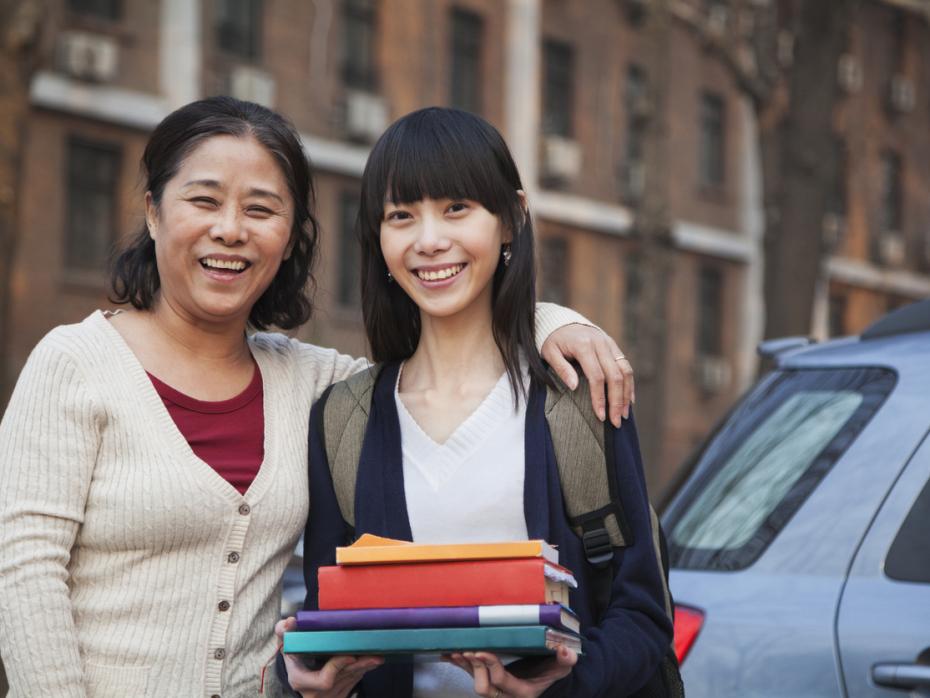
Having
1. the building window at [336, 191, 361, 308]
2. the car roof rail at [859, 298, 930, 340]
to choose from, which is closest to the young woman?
the car roof rail at [859, 298, 930, 340]

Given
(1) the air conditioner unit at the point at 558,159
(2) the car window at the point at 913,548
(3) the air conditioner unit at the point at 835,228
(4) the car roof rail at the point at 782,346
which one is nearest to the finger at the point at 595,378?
(2) the car window at the point at 913,548

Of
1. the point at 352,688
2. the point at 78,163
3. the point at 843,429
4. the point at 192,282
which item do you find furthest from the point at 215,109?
the point at 78,163

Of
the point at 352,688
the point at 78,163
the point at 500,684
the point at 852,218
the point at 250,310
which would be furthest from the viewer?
the point at 852,218

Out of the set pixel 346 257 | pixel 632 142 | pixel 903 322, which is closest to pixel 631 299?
pixel 632 142

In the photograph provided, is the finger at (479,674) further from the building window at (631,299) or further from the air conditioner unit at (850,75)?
the air conditioner unit at (850,75)

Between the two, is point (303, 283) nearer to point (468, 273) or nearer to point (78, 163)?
point (468, 273)

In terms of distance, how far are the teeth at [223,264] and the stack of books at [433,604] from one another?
0.87 metres

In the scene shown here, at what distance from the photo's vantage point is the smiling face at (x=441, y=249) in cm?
316

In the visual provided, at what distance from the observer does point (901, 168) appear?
37312 mm

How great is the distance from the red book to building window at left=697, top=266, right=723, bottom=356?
1141 inches

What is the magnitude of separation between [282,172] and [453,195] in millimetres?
451

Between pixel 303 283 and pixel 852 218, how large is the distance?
33863 mm

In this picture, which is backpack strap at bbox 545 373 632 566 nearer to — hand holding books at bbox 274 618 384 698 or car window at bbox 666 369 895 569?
hand holding books at bbox 274 618 384 698

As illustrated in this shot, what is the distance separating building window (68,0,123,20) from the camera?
20109 mm
